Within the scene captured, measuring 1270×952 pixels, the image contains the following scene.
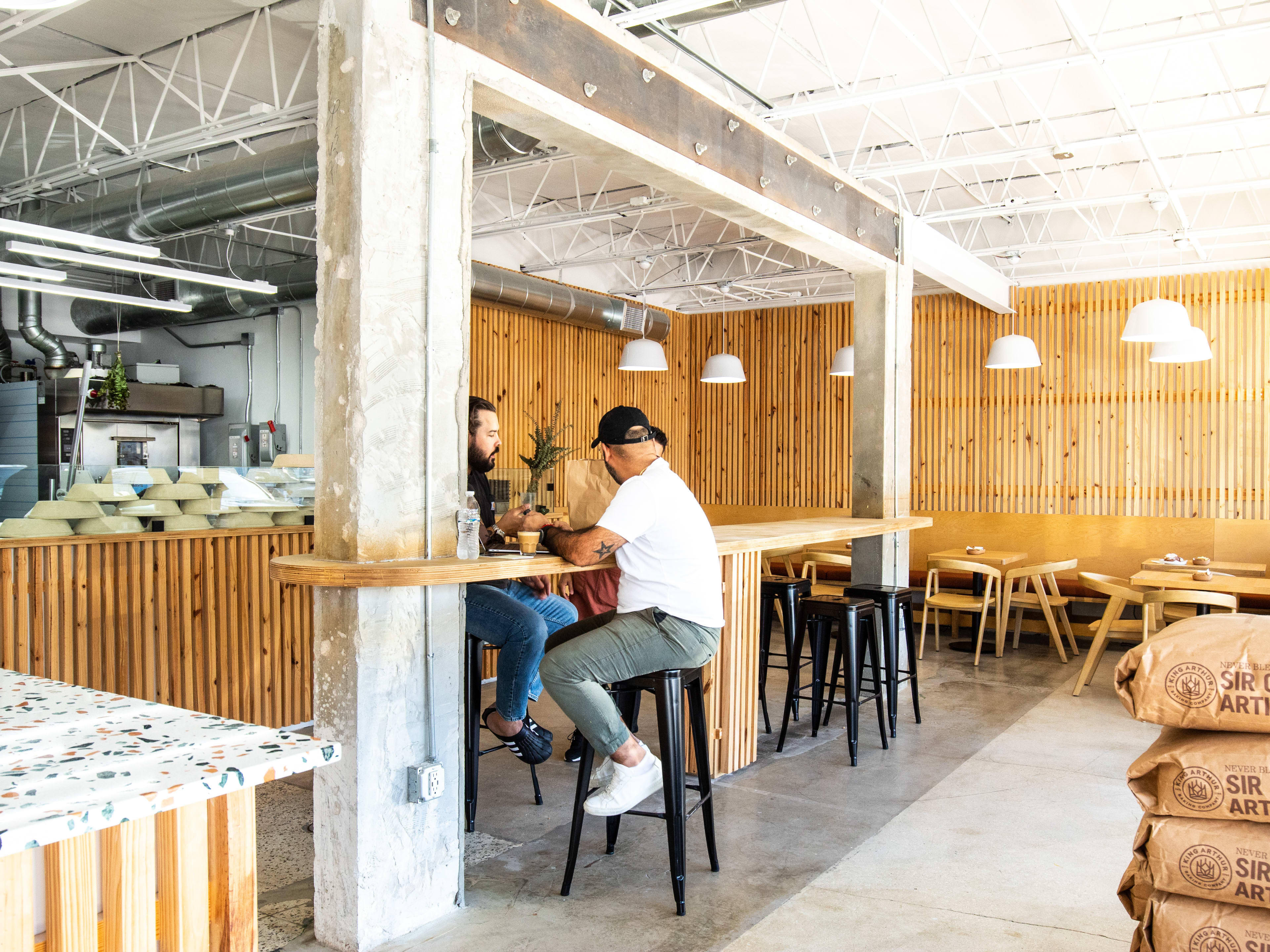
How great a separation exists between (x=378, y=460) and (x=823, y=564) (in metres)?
6.98

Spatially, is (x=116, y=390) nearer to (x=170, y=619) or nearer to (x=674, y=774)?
(x=170, y=619)

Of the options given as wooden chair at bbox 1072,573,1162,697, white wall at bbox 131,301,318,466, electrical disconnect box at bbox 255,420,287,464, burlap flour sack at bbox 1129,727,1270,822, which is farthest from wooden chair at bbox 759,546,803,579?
burlap flour sack at bbox 1129,727,1270,822

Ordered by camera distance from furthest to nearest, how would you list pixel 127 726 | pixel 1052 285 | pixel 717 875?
pixel 1052 285
pixel 717 875
pixel 127 726

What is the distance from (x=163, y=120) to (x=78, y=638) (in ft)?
16.1

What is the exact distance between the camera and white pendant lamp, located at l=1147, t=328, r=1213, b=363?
724 centimetres

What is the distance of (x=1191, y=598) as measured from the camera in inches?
239

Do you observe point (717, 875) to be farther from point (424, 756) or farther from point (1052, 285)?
point (1052, 285)

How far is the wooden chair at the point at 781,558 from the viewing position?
29.6 ft

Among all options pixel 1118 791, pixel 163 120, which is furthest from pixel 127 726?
pixel 163 120

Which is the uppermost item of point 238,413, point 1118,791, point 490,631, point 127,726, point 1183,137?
point 1183,137

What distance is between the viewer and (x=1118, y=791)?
4.40 metres

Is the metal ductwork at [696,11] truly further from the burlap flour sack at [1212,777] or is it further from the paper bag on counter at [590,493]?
the burlap flour sack at [1212,777]

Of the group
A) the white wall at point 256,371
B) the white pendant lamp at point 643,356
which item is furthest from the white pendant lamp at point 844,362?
the white wall at point 256,371

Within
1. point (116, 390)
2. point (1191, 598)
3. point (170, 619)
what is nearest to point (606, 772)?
point (170, 619)
